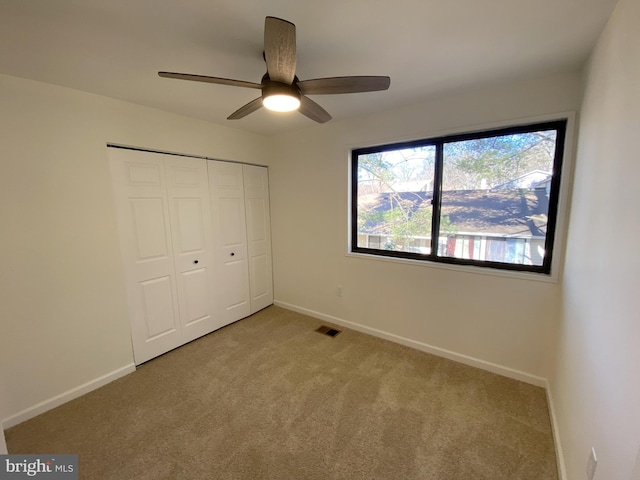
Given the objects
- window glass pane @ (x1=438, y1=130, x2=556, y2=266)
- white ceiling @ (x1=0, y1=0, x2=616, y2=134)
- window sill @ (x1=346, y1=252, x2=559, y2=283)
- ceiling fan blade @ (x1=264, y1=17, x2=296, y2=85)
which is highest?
white ceiling @ (x1=0, y1=0, x2=616, y2=134)

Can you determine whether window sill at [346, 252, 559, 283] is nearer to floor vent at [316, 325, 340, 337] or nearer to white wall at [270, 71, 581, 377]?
white wall at [270, 71, 581, 377]

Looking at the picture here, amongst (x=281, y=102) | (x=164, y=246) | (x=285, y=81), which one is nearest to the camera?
(x=285, y=81)

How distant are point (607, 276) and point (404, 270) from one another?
1573 millimetres

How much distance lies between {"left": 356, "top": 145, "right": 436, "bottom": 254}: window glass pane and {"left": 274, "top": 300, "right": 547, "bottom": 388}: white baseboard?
0.93m

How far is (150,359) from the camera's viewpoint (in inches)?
98.7

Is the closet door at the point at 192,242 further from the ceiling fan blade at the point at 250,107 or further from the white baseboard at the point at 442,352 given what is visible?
the white baseboard at the point at 442,352

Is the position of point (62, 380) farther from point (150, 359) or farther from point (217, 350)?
point (217, 350)

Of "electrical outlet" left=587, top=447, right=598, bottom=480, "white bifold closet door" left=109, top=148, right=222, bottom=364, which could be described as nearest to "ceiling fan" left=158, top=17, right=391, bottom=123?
"white bifold closet door" left=109, top=148, right=222, bottom=364

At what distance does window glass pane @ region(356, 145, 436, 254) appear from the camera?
2521 millimetres

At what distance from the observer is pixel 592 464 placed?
3.46ft

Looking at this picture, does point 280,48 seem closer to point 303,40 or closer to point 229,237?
point 303,40

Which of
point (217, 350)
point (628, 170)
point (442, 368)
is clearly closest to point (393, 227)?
point (442, 368)

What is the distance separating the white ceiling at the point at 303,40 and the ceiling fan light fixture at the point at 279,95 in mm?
278

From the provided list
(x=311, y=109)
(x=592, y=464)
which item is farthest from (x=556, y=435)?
(x=311, y=109)
